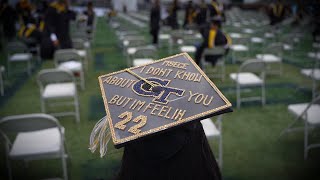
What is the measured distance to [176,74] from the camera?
6.31 feet

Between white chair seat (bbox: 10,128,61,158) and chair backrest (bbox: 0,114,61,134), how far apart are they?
263mm

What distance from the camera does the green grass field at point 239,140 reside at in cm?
365

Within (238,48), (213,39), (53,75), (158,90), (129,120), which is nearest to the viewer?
(129,120)

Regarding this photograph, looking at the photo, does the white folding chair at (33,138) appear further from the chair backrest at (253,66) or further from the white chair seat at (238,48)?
the white chair seat at (238,48)

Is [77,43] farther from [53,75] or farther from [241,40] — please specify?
[241,40]

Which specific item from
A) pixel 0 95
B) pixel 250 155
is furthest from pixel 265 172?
pixel 0 95

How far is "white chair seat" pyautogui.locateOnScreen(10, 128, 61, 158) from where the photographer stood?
2988mm

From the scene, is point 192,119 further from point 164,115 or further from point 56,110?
point 56,110

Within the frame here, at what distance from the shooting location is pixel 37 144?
3125mm

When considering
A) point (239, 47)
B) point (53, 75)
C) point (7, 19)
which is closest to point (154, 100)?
point (53, 75)

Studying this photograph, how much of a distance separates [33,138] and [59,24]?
522cm

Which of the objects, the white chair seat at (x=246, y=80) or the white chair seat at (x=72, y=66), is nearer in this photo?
the white chair seat at (x=246, y=80)

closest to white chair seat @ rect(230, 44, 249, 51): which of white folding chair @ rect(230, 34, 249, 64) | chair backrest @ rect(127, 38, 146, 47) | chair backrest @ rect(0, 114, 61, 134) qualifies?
white folding chair @ rect(230, 34, 249, 64)

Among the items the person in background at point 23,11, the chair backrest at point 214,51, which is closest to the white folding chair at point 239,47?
the chair backrest at point 214,51
